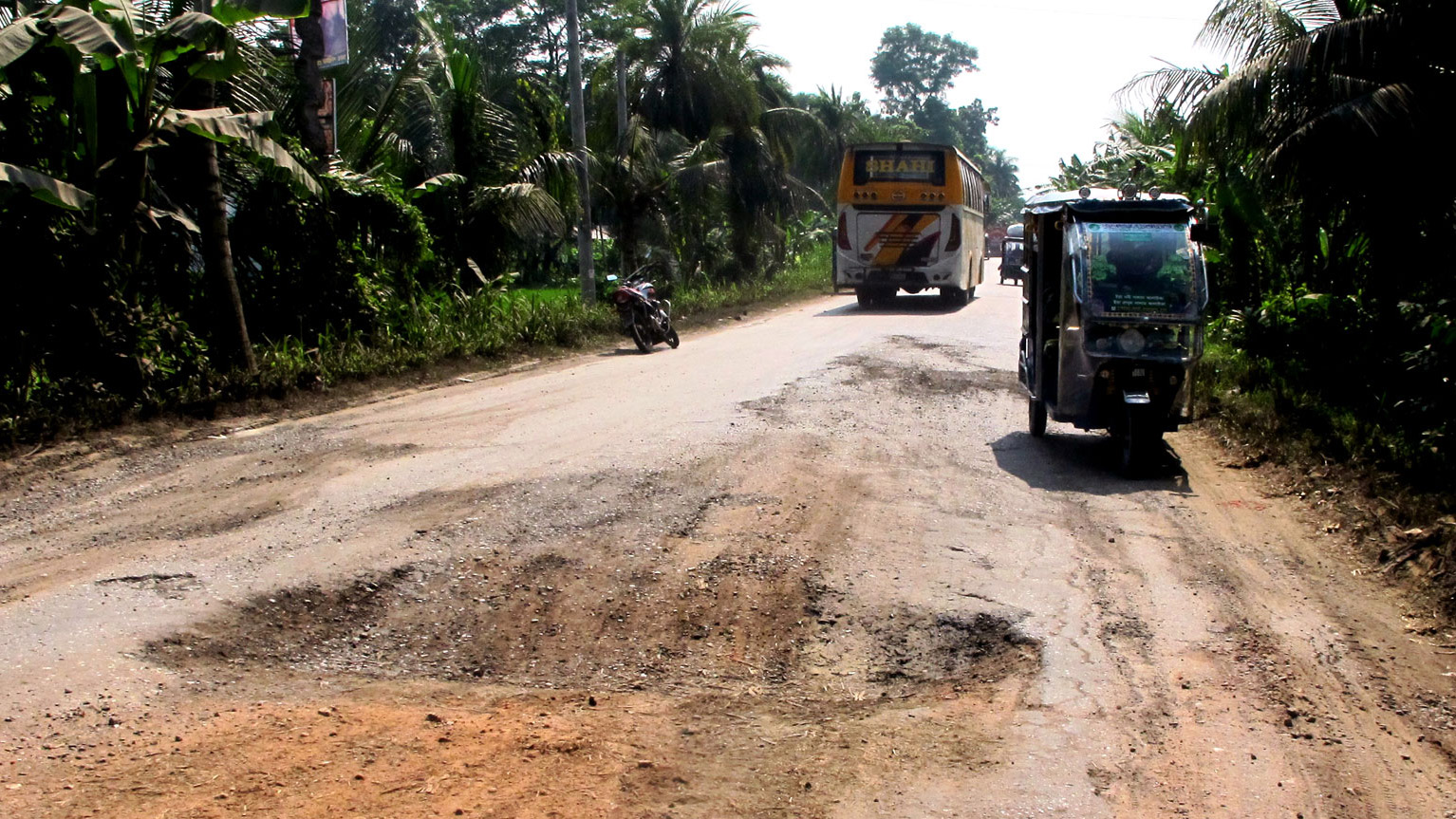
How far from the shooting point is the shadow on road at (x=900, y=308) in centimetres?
2338

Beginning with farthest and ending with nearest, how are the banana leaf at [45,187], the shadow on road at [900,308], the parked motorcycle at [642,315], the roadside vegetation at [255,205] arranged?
1. the shadow on road at [900,308]
2. the parked motorcycle at [642,315]
3. the roadside vegetation at [255,205]
4. the banana leaf at [45,187]

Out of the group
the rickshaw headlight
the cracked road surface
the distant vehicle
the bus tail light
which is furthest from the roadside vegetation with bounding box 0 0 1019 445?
the rickshaw headlight

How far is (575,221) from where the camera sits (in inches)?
837

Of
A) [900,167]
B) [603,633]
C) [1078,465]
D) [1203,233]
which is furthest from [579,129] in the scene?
[603,633]

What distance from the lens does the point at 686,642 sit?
5.03m

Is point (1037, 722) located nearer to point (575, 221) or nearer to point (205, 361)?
point (205, 361)

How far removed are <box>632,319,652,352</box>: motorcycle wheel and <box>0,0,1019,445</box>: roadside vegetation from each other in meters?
1.13

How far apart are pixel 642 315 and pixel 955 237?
10435 mm

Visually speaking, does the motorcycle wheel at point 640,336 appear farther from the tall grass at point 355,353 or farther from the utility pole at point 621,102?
the utility pole at point 621,102

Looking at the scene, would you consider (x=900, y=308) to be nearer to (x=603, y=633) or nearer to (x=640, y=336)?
(x=640, y=336)

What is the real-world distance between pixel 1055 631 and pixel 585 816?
2490mm

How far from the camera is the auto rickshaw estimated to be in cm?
840

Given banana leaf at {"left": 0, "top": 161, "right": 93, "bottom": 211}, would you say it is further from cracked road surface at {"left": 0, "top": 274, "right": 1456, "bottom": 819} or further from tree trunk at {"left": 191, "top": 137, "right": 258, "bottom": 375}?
tree trunk at {"left": 191, "top": 137, "right": 258, "bottom": 375}

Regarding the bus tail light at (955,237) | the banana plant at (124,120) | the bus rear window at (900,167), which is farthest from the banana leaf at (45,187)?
the bus tail light at (955,237)
